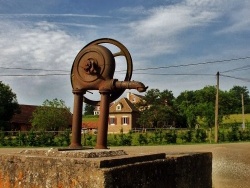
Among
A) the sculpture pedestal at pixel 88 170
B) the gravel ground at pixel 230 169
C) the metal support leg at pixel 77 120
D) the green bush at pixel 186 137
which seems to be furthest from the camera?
the green bush at pixel 186 137

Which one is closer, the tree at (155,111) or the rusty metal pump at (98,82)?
the rusty metal pump at (98,82)

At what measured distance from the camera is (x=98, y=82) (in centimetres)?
830

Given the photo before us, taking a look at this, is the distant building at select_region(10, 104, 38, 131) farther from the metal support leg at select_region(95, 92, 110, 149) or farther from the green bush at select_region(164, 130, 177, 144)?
the metal support leg at select_region(95, 92, 110, 149)

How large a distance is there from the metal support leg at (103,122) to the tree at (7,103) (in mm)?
50415

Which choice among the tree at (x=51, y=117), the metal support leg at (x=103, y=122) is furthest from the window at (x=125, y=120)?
the metal support leg at (x=103, y=122)

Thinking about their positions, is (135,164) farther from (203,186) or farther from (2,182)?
(203,186)

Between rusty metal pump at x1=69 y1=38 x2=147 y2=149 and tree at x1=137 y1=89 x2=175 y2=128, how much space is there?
177 ft

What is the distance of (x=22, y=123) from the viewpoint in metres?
64.0

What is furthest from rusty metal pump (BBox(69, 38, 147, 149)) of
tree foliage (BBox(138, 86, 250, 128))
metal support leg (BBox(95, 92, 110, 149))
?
tree foliage (BBox(138, 86, 250, 128))

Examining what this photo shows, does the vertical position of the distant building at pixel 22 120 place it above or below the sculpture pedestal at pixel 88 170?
above

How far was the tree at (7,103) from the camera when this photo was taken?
57106mm

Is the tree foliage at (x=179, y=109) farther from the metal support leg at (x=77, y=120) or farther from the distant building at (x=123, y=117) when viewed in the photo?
the metal support leg at (x=77, y=120)

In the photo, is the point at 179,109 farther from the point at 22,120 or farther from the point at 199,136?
the point at 199,136

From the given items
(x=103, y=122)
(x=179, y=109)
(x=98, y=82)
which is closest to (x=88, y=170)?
(x=103, y=122)
